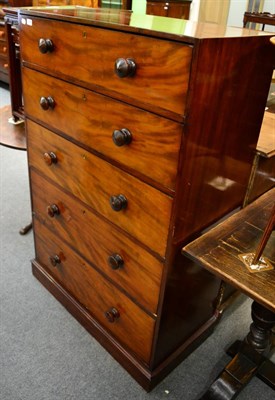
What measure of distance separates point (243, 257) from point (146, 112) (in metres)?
0.46

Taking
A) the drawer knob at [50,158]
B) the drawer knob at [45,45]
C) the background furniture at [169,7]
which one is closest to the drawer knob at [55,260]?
the drawer knob at [50,158]

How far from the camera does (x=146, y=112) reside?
0.92 meters

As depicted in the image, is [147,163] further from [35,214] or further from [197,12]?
[197,12]

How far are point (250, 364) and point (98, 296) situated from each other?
0.63 meters

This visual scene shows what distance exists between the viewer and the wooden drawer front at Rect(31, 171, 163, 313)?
1146mm

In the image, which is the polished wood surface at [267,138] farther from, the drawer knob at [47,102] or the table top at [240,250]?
the drawer knob at [47,102]

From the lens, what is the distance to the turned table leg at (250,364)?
1271 mm

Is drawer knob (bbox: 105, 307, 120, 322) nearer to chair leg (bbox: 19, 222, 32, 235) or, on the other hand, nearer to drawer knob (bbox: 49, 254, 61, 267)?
drawer knob (bbox: 49, 254, 61, 267)

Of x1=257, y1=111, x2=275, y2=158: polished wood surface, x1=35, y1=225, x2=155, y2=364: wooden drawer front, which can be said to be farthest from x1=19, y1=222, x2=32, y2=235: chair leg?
x1=257, y1=111, x2=275, y2=158: polished wood surface

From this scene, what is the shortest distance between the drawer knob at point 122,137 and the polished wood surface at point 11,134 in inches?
37.3

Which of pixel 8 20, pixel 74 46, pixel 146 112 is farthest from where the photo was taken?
pixel 8 20

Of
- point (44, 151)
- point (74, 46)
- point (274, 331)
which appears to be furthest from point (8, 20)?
point (274, 331)

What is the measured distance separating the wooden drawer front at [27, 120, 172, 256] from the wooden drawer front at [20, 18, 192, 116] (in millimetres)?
235

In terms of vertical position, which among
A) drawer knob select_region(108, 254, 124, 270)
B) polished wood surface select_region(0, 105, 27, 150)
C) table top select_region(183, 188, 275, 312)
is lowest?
drawer knob select_region(108, 254, 124, 270)
